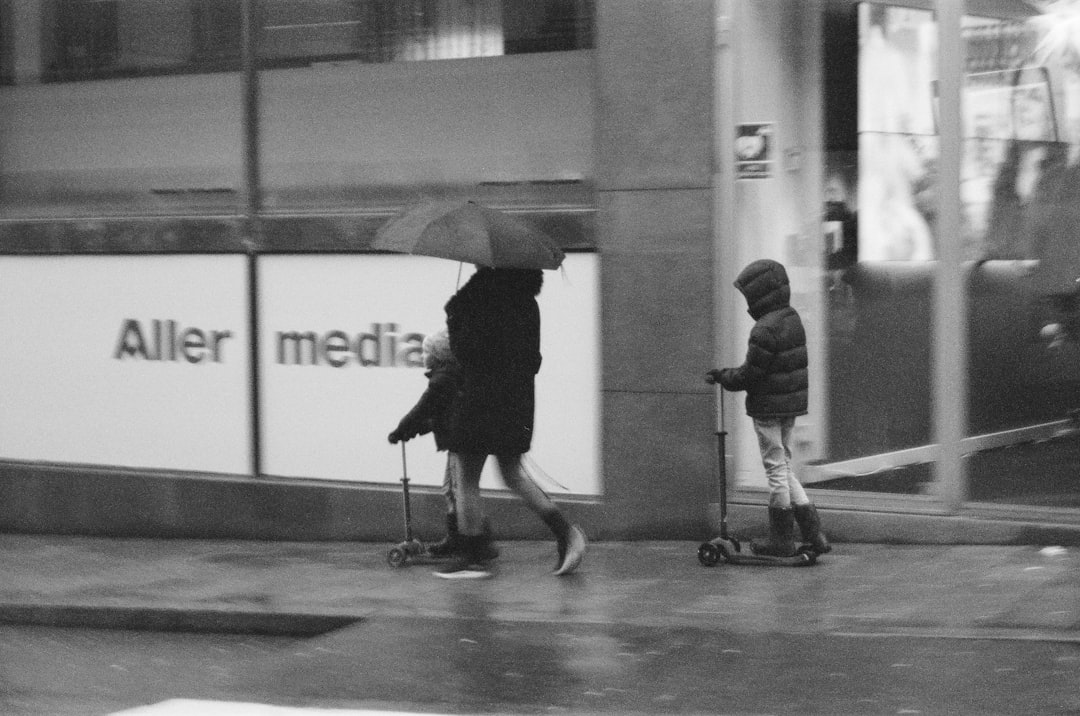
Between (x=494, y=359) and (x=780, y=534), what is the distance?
1.79 metres

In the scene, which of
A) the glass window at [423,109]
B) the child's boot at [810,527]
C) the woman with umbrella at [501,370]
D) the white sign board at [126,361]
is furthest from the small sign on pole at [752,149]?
the white sign board at [126,361]

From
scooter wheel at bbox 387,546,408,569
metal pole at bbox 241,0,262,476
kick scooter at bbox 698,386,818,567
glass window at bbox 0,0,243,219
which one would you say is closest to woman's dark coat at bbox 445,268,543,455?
scooter wheel at bbox 387,546,408,569

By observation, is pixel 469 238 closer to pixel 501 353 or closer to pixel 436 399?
pixel 501 353

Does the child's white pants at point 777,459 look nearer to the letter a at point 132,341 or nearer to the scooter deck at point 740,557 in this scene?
the scooter deck at point 740,557

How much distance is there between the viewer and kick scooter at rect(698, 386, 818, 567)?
835 centimetres

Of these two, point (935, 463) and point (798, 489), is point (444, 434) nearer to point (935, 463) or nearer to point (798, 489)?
point (798, 489)

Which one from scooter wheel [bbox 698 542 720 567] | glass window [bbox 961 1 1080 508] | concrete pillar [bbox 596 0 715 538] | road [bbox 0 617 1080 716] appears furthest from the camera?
concrete pillar [bbox 596 0 715 538]

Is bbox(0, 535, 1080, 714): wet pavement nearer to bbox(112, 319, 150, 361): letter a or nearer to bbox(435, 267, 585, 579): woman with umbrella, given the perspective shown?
bbox(435, 267, 585, 579): woman with umbrella

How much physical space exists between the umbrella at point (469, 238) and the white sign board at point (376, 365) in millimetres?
1327

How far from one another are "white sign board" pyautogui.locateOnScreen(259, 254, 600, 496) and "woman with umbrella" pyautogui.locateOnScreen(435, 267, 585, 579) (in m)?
1.15

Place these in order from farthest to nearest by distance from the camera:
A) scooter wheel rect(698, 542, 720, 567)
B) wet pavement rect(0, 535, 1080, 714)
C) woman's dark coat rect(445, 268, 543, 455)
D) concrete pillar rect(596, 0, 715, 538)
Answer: concrete pillar rect(596, 0, 715, 538) < scooter wheel rect(698, 542, 720, 567) < woman's dark coat rect(445, 268, 543, 455) < wet pavement rect(0, 535, 1080, 714)

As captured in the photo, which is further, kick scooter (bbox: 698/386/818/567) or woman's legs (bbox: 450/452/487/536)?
woman's legs (bbox: 450/452/487/536)

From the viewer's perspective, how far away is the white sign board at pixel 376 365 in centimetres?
952

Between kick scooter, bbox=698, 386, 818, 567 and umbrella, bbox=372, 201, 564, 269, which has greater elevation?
umbrella, bbox=372, 201, 564, 269
